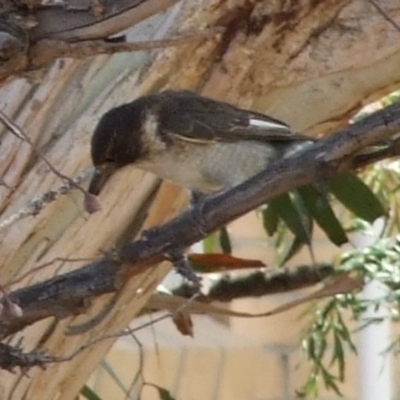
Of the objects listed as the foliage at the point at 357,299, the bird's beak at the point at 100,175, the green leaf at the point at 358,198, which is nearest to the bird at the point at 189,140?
the bird's beak at the point at 100,175

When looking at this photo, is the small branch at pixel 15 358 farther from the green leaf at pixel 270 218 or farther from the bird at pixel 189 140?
the green leaf at pixel 270 218

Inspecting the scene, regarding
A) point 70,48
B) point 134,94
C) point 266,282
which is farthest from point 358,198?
point 70,48

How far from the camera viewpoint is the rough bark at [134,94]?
0.96 metres

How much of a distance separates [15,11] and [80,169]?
1.45 feet

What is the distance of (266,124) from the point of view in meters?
0.98

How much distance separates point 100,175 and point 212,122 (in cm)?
11

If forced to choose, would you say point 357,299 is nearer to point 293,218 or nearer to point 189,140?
point 293,218

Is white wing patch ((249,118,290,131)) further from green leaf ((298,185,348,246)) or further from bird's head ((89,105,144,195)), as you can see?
green leaf ((298,185,348,246))

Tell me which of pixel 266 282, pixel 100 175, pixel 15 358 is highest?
pixel 266 282

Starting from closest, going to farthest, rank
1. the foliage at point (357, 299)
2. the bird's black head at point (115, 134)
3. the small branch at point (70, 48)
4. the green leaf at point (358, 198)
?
the small branch at point (70, 48) < the bird's black head at point (115, 134) < the green leaf at point (358, 198) < the foliage at point (357, 299)

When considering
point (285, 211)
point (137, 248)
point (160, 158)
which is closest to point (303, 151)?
point (137, 248)

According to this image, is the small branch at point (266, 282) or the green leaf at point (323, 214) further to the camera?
the small branch at point (266, 282)

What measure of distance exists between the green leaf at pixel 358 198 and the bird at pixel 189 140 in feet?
0.56

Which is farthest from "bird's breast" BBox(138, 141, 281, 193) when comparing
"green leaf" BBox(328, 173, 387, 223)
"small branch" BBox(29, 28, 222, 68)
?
"small branch" BBox(29, 28, 222, 68)
